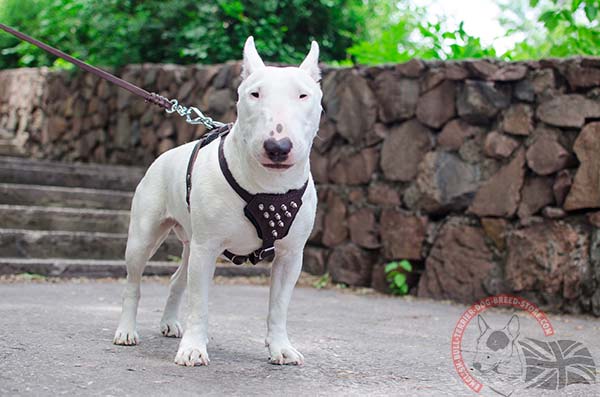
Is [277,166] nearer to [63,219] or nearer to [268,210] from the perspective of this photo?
[268,210]

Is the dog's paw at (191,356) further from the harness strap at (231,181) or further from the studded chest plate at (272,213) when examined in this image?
the harness strap at (231,181)

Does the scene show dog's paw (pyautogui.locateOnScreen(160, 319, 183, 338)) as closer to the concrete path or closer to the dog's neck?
the concrete path

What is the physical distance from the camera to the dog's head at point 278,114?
2.66m

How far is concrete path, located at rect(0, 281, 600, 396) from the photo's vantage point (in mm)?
2676

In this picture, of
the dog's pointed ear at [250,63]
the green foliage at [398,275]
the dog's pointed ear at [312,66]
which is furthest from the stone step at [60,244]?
the dog's pointed ear at [312,66]

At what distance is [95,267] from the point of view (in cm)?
607

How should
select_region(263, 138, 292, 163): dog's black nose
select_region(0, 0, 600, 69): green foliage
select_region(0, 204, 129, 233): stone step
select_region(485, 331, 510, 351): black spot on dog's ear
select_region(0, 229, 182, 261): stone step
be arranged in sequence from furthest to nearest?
select_region(0, 0, 600, 69): green foliage → select_region(0, 204, 129, 233): stone step → select_region(0, 229, 182, 261): stone step → select_region(485, 331, 510, 351): black spot on dog's ear → select_region(263, 138, 292, 163): dog's black nose

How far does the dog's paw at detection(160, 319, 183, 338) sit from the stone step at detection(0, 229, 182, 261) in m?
2.91

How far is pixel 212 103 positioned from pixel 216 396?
18.6 feet

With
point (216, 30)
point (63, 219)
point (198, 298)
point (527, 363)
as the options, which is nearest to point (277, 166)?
point (198, 298)

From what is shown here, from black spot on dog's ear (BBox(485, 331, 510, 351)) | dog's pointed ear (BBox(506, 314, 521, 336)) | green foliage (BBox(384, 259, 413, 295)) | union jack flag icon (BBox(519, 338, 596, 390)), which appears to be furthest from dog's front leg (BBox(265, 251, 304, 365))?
green foliage (BBox(384, 259, 413, 295))

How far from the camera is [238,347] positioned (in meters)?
3.55

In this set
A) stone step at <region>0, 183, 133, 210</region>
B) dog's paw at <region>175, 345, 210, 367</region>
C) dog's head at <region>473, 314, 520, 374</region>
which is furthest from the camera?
stone step at <region>0, 183, 133, 210</region>

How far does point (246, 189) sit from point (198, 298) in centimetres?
49
